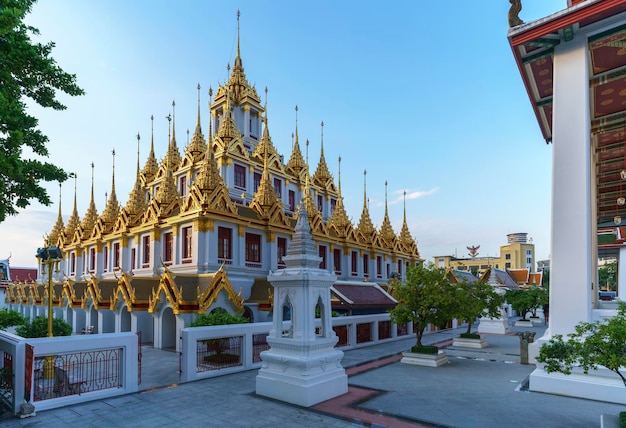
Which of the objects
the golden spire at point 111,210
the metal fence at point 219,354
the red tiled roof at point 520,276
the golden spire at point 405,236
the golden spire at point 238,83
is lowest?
the red tiled roof at point 520,276

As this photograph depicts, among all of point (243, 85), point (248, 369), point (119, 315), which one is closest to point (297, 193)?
point (243, 85)

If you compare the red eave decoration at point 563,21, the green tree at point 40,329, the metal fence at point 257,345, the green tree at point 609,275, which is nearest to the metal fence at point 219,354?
the metal fence at point 257,345

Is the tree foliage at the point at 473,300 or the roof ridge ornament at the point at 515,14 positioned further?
the tree foliage at the point at 473,300

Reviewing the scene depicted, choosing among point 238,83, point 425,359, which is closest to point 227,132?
point 238,83

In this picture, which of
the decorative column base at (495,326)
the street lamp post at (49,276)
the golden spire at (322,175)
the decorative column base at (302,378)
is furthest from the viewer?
the golden spire at (322,175)

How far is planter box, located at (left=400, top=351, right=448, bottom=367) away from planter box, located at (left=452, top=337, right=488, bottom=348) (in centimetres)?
526

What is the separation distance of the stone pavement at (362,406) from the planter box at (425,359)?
100 cm

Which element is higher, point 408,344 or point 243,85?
point 243,85

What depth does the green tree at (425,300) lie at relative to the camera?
1550 centimetres

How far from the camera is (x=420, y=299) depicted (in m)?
15.8

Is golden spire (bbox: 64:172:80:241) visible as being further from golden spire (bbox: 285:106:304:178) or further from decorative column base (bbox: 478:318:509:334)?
decorative column base (bbox: 478:318:509:334)

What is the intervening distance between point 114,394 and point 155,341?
1004 centimetres

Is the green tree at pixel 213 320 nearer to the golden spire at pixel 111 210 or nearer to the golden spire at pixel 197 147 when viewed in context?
the golden spire at pixel 197 147

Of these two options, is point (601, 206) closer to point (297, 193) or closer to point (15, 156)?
point (297, 193)
